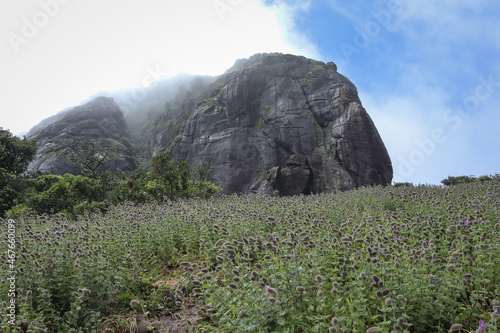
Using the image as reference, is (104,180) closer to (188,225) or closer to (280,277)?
(188,225)

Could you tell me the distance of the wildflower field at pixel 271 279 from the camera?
9.09ft

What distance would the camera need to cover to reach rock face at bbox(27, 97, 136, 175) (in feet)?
178

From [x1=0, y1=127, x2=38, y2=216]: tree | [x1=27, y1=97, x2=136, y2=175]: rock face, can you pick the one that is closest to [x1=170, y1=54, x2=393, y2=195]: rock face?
[x1=0, y1=127, x2=38, y2=216]: tree

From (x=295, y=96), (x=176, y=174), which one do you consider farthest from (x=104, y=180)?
(x=295, y=96)

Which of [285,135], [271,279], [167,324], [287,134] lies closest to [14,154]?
[167,324]

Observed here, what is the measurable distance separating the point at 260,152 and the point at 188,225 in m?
35.7

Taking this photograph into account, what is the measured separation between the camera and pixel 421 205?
6.25 meters

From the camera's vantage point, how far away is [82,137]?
66188 millimetres

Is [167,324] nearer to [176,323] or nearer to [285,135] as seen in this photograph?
[176,323]

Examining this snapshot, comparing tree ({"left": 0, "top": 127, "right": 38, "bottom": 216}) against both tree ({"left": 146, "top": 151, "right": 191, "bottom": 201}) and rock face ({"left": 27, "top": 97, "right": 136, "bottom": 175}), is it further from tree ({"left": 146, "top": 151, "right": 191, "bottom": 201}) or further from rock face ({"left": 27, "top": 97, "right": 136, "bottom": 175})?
rock face ({"left": 27, "top": 97, "right": 136, "bottom": 175})

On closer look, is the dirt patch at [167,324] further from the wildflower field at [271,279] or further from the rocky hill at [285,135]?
the rocky hill at [285,135]

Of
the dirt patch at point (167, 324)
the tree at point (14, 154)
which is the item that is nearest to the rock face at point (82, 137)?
the tree at point (14, 154)

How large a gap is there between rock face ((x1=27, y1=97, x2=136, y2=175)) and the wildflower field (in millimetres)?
50643

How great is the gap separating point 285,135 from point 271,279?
4016 centimetres
